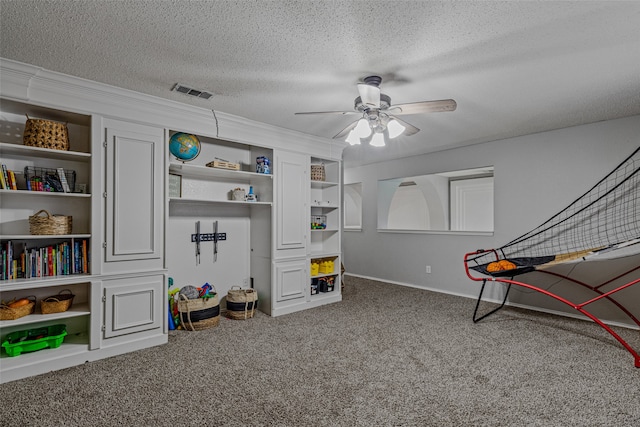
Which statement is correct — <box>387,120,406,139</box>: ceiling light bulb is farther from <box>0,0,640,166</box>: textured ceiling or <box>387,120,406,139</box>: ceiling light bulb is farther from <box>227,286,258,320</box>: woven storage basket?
<box>227,286,258,320</box>: woven storage basket

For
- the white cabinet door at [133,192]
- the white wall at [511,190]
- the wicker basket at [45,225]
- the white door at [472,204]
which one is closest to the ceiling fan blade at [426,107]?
the white cabinet door at [133,192]

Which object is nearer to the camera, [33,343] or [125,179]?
[33,343]

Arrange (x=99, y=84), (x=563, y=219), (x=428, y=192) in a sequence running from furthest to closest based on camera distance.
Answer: (x=428, y=192)
(x=563, y=219)
(x=99, y=84)

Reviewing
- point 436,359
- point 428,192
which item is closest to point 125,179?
point 436,359

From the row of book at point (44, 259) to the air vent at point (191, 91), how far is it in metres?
1.51

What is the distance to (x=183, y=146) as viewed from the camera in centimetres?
→ 342

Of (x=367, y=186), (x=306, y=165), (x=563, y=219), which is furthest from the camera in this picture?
(x=367, y=186)

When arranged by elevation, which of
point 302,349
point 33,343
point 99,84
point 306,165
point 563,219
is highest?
point 99,84

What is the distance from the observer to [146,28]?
200 cm

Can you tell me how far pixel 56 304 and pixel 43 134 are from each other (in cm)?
135

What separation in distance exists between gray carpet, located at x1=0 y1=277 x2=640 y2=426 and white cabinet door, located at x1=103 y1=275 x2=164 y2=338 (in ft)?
0.78

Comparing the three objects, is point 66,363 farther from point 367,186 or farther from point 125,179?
point 367,186

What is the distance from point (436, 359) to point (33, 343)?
317 centimetres

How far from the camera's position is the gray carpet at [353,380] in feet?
6.52
